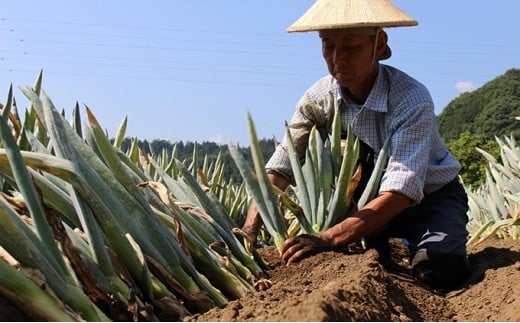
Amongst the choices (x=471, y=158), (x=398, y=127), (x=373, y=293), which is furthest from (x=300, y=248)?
(x=471, y=158)

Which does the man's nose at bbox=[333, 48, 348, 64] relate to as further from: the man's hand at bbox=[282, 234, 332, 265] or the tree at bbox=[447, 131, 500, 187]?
the tree at bbox=[447, 131, 500, 187]

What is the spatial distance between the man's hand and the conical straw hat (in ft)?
2.49

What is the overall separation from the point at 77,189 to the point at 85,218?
51 mm

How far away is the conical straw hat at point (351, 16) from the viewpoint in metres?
2.53

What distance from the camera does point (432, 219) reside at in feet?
9.11

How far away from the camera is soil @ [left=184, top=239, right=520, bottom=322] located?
1.23m

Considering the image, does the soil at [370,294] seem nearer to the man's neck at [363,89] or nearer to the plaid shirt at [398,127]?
the plaid shirt at [398,127]

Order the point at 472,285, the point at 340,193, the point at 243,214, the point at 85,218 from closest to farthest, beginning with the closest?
the point at 85,218
the point at 340,193
the point at 472,285
the point at 243,214

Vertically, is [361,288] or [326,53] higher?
[326,53]

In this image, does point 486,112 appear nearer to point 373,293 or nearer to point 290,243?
point 290,243

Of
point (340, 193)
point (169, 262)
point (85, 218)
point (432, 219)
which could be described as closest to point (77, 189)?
point (85, 218)

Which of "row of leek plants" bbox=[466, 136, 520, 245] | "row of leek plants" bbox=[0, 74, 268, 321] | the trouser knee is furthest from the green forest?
"row of leek plants" bbox=[0, 74, 268, 321]

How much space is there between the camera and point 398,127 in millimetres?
2588

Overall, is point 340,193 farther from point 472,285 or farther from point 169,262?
point 169,262
